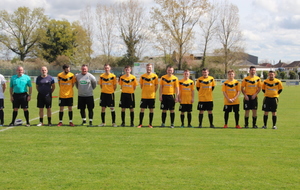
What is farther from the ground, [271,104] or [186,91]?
[186,91]

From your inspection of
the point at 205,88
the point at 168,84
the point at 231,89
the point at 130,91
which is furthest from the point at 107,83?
the point at 231,89

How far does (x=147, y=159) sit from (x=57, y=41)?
198 feet

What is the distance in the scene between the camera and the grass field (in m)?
4.56

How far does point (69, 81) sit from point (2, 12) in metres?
58.8

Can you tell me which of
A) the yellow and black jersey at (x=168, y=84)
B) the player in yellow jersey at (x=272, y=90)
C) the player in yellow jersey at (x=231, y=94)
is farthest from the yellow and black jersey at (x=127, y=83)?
the player in yellow jersey at (x=272, y=90)

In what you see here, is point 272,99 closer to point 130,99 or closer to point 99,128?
point 130,99

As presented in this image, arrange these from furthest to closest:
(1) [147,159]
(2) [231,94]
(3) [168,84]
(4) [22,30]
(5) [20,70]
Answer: (4) [22,30] < (2) [231,94] < (3) [168,84] < (5) [20,70] < (1) [147,159]

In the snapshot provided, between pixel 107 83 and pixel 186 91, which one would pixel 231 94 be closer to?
pixel 186 91

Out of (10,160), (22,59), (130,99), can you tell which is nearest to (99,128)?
(130,99)

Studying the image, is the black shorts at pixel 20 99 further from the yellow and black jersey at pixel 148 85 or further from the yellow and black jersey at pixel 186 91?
the yellow and black jersey at pixel 186 91

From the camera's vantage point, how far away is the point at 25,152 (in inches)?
242

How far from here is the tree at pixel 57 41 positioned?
201 ft

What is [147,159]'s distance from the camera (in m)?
5.73

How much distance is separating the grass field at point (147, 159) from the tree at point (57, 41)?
183ft
